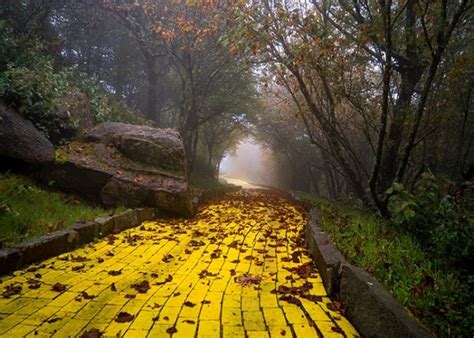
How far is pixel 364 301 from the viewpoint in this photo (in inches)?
115

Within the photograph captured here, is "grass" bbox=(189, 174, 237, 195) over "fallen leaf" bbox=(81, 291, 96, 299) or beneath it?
over

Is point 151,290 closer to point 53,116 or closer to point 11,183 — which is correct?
point 11,183

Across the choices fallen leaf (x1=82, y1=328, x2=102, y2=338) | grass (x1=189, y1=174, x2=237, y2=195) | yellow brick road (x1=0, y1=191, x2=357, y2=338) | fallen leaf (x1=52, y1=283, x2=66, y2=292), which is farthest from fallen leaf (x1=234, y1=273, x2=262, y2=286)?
grass (x1=189, y1=174, x2=237, y2=195)

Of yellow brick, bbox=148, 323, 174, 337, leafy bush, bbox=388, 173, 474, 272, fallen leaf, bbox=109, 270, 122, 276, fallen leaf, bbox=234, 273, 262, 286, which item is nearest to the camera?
yellow brick, bbox=148, 323, 174, 337

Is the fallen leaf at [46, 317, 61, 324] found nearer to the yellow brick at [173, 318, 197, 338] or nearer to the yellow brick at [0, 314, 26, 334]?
the yellow brick at [0, 314, 26, 334]

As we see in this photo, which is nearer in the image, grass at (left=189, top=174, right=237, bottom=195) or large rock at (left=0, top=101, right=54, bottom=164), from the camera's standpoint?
large rock at (left=0, top=101, right=54, bottom=164)

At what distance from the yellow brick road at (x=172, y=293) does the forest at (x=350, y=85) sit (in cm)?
86

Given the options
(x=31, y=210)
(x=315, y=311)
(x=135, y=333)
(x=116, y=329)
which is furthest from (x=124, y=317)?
(x=31, y=210)

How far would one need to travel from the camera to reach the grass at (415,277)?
2633mm

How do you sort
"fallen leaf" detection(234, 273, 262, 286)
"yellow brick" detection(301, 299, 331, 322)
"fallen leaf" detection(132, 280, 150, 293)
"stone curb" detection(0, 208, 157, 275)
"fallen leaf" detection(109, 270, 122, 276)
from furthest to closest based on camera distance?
"fallen leaf" detection(109, 270, 122, 276), "fallen leaf" detection(234, 273, 262, 286), "stone curb" detection(0, 208, 157, 275), "fallen leaf" detection(132, 280, 150, 293), "yellow brick" detection(301, 299, 331, 322)

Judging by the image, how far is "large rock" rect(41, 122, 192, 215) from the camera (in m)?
7.12

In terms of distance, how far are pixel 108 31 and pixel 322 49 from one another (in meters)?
15.3

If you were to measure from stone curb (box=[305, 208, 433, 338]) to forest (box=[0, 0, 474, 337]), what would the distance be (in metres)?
0.32

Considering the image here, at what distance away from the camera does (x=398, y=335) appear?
7.73 feet
